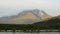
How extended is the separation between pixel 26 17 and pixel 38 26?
0.30 metres

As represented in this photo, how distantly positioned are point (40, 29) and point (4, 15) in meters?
0.77

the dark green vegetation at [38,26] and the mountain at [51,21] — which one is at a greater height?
the mountain at [51,21]

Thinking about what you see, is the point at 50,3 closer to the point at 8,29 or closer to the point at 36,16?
the point at 36,16

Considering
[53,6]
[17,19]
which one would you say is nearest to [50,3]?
[53,6]

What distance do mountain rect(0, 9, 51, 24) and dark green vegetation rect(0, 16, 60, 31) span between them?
0.07 m

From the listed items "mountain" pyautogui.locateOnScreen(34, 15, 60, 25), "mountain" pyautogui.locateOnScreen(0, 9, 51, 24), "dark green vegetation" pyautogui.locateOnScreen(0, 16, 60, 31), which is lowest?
"dark green vegetation" pyautogui.locateOnScreen(0, 16, 60, 31)

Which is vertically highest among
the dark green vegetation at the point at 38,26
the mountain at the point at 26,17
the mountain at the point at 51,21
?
the mountain at the point at 26,17

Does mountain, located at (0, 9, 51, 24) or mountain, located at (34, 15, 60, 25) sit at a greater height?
mountain, located at (0, 9, 51, 24)

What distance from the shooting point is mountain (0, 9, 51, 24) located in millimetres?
3770

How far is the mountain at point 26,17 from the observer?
3.77 meters

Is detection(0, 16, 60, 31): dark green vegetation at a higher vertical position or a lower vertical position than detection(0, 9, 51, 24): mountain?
lower

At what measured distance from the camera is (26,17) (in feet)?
12.4

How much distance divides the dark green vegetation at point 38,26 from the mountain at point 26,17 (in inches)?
2.6

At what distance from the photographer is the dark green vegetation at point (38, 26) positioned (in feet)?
12.3
